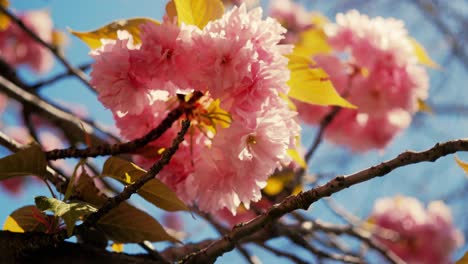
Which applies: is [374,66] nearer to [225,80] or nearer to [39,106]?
[225,80]

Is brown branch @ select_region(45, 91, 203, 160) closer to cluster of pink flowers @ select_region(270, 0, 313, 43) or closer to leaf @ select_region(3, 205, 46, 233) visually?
leaf @ select_region(3, 205, 46, 233)

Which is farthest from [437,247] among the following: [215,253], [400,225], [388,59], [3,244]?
[3,244]

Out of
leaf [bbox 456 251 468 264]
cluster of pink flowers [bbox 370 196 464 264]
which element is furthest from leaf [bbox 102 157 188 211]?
cluster of pink flowers [bbox 370 196 464 264]

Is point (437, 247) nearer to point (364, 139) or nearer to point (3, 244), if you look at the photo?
point (364, 139)

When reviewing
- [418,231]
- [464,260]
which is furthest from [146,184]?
[418,231]

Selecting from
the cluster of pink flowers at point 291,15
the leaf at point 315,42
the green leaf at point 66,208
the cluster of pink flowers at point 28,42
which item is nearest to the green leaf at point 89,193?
the green leaf at point 66,208

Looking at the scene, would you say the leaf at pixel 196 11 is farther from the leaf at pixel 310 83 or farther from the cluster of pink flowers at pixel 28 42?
the cluster of pink flowers at pixel 28 42
